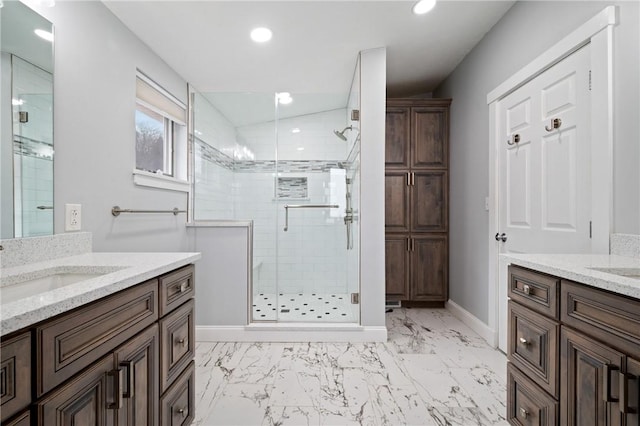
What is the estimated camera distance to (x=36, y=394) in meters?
0.65

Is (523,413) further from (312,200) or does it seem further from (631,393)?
(312,200)

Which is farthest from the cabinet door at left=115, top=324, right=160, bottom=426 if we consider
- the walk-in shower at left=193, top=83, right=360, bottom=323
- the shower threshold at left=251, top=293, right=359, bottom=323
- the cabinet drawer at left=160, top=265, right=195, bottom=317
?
the walk-in shower at left=193, top=83, right=360, bottom=323

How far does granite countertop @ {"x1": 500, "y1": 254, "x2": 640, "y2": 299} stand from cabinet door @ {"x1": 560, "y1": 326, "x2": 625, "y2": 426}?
18 cm

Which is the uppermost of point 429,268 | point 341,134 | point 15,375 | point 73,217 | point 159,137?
point 341,134

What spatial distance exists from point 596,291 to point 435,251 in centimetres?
238

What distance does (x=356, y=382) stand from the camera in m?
1.89

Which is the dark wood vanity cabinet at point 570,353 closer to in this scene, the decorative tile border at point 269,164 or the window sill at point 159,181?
the decorative tile border at point 269,164

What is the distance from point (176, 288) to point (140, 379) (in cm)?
35

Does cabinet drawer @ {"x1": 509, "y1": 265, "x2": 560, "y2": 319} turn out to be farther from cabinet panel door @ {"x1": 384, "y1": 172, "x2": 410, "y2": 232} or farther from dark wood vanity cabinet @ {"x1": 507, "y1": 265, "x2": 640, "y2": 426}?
cabinet panel door @ {"x1": 384, "y1": 172, "x2": 410, "y2": 232}

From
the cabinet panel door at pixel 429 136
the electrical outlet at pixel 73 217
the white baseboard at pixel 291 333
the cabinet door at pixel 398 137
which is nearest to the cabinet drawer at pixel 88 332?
the electrical outlet at pixel 73 217

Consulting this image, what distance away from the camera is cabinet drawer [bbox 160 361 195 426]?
117 cm

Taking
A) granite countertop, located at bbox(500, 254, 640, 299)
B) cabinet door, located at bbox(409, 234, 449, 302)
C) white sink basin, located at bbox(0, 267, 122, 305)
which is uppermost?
granite countertop, located at bbox(500, 254, 640, 299)

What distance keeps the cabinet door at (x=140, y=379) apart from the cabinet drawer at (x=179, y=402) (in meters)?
0.06

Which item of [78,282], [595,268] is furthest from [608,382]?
[78,282]
